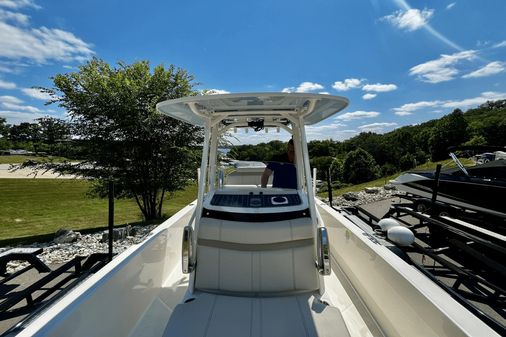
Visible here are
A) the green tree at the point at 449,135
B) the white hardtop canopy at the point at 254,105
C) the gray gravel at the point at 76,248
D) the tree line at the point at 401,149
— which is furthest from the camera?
the green tree at the point at 449,135

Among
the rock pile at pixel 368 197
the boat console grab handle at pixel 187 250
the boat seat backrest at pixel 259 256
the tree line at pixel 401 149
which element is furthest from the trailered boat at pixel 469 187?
the tree line at pixel 401 149

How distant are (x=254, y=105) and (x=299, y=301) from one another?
1920mm

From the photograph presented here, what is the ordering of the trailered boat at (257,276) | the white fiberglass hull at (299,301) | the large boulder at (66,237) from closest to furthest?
the white fiberglass hull at (299,301)
the trailered boat at (257,276)
the large boulder at (66,237)

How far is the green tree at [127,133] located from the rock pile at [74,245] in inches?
80.6

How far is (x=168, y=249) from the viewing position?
11.5 ft

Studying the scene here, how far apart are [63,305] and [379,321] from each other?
97.0 inches

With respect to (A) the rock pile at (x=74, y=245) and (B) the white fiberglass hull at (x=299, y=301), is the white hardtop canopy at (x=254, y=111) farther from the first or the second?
(A) the rock pile at (x=74, y=245)

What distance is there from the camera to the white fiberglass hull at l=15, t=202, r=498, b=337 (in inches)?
Answer: 62.1

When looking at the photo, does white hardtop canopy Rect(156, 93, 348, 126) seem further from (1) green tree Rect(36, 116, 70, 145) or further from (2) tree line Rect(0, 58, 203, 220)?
(1) green tree Rect(36, 116, 70, 145)

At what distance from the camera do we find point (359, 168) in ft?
96.5

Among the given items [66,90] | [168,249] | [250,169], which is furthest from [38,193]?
[168,249]

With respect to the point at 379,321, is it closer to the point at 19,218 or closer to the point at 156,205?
the point at 156,205

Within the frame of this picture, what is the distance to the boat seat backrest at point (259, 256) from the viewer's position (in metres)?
2.71

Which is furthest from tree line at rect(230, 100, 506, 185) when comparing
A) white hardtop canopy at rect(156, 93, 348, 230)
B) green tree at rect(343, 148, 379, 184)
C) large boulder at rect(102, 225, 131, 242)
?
white hardtop canopy at rect(156, 93, 348, 230)
